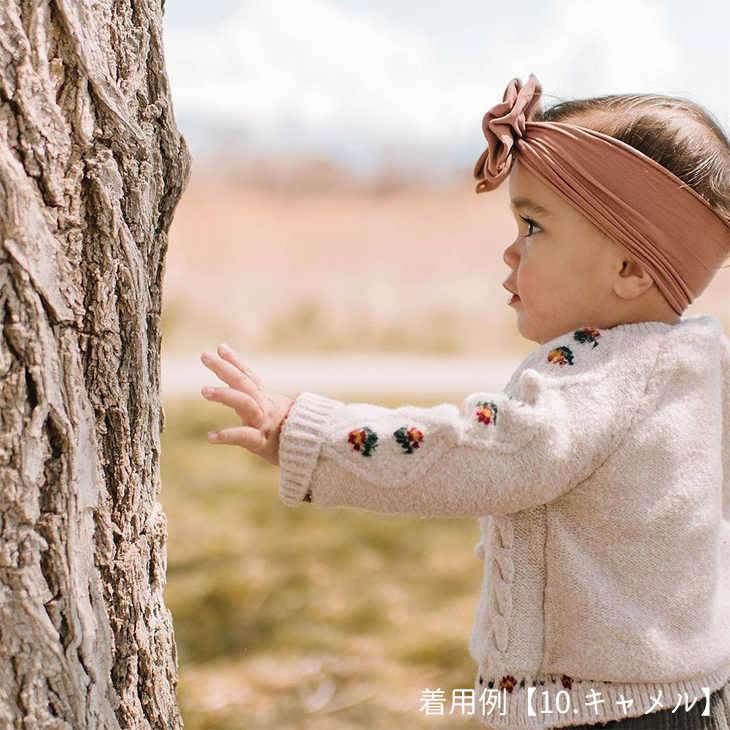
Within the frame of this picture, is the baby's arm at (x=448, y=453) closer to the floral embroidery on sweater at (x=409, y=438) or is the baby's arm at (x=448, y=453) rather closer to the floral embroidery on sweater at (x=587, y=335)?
the floral embroidery on sweater at (x=409, y=438)

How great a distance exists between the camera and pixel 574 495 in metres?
1.60

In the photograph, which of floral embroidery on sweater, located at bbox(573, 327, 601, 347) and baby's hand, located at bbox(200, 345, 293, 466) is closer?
baby's hand, located at bbox(200, 345, 293, 466)

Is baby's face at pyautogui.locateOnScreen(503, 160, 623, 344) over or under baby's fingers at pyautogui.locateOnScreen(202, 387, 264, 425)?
over

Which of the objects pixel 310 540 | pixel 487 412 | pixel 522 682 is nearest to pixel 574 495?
pixel 487 412

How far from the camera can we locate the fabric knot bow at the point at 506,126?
5.69 feet

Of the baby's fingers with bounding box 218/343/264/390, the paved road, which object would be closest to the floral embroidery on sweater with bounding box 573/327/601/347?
the baby's fingers with bounding box 218/343/264/390

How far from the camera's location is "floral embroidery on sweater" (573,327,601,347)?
1622mm

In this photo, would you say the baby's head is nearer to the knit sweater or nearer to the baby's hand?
the knit sweater

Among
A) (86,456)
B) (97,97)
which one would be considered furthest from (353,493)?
(97,97)

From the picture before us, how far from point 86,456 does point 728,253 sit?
1207 mm

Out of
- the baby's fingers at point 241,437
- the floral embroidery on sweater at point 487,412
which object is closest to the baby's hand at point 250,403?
the baby's fingers at point 241,437

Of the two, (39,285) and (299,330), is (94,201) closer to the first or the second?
(39,285)

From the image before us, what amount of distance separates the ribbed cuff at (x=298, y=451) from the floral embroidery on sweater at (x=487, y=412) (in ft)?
0.81

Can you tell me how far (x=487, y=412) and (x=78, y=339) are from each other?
0.66 m
